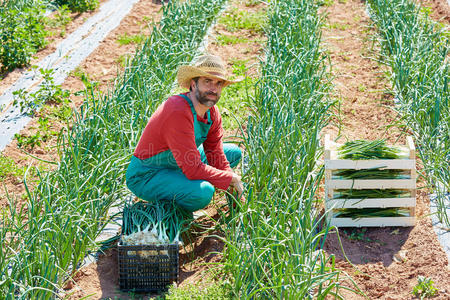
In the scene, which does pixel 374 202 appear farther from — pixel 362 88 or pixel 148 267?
pixel 362 88

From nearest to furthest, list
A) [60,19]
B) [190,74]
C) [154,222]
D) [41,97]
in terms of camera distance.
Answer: [154,222]
[190,74]
[41,97]
[60,19]

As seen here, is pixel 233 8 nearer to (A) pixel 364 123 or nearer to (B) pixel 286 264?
(A) pixel 364 123

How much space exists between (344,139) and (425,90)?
2.30 feet

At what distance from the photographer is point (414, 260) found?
3.39 m

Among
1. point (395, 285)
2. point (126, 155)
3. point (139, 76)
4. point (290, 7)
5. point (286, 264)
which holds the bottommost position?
point (395, 285)

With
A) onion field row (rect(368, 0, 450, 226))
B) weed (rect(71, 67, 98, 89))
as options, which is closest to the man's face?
onion field row (rect(368, 0, 450, 226))

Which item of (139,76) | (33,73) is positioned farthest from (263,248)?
(33,73)

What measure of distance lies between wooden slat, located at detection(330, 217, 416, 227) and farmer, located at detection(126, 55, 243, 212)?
2.10 ft

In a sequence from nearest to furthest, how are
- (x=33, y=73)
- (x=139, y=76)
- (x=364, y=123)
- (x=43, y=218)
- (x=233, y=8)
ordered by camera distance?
(x=43, y=218) < (x=139, y=76) < (x=364, y=123) < (x=33, y=73) < (x=233, y=8)

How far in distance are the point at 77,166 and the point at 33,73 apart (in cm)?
278

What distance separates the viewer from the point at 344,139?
189 inches

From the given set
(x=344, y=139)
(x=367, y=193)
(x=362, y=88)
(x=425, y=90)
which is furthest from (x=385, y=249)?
(x=362, y=88)

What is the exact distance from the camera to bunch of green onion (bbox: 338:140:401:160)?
11.7ft

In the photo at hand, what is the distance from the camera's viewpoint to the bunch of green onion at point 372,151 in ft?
11.7
